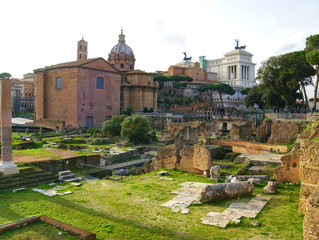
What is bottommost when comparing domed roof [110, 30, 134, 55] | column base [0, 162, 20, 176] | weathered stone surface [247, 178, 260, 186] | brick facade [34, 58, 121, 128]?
weathered stone surface [247, 178, 260, 186]

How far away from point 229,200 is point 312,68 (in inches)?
971

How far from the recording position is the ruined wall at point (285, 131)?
22.1 meters

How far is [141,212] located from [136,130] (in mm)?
17896

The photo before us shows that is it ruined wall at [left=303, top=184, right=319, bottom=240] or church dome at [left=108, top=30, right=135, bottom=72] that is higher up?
church dome at [left=108, top=30, right=135, bottom=72]

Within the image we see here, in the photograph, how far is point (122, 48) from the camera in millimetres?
59312

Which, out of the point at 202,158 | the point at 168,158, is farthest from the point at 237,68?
the point at 202,158

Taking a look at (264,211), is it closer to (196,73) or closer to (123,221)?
(123,221)

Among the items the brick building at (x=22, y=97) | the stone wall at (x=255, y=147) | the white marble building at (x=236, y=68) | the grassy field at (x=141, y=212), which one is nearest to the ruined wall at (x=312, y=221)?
the grassy field at (x=141, y=212)

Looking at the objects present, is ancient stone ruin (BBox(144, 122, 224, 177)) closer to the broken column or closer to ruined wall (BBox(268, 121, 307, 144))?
the broken column

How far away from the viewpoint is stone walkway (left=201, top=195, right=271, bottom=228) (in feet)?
24.6

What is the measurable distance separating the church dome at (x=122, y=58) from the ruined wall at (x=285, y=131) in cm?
3995

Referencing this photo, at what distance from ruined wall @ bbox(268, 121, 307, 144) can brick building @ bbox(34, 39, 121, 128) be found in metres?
25.2

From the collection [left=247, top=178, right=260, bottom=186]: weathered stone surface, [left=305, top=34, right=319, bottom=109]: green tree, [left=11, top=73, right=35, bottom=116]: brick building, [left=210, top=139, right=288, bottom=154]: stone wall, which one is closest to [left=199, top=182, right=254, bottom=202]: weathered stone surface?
[left=247, top=178, right=260, bottom=186]: weathered stone surface

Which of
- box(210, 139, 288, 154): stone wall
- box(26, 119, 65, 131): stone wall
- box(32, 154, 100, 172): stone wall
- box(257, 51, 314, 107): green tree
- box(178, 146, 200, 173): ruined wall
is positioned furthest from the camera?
box(26, 119, 65, 131): stone wall
